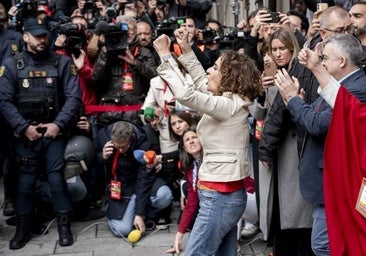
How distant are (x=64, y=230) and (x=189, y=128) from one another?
151 centimetres

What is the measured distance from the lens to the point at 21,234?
5.58 metres

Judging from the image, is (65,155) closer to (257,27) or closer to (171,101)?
(171,101)

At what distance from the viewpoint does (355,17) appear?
4.72 meters

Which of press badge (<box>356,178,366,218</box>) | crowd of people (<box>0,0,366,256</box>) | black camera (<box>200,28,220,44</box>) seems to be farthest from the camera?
black camera (<box>200,28,220,44</box>)

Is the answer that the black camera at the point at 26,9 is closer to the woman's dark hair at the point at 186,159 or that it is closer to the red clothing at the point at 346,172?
the woman's dark hair at the point at 186,159

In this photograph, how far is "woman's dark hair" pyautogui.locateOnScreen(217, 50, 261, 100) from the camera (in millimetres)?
3883

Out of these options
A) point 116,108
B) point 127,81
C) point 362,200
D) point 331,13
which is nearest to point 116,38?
point 127,81

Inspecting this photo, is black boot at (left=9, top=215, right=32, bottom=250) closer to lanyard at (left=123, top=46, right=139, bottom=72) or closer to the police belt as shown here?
the police belt

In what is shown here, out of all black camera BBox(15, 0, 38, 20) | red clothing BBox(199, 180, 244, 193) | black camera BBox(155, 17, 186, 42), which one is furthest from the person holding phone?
black camera BBox(15, 0, 38, 20)

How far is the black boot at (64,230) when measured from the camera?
5.56m

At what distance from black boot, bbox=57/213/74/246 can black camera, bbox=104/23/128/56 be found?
1630mm

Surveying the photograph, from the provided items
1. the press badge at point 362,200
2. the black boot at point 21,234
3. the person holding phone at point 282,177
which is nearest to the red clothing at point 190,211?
the person holding phone at point 282,177

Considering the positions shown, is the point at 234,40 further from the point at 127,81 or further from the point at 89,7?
the point at 89,7

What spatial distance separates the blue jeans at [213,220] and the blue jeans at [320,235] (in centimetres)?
51
